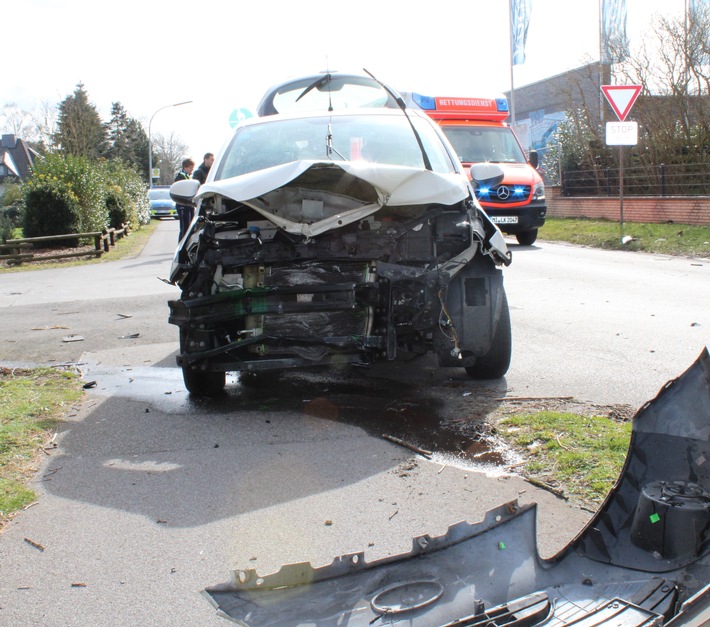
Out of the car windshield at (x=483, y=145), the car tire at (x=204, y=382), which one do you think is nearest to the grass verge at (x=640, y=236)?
the car windshield at (x=483, y=145)

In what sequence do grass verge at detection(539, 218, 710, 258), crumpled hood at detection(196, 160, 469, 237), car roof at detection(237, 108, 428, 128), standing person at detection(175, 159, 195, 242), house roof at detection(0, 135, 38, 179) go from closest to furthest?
crumpled hood at detection(196, 160, 469, 237), car roof at detection(237, 108, 428, 128), standing person at detection(175, 159, 195, 242), grass verge at detection(539, 218, 710, 258), house roof at detection(0, 135, 38, 179)

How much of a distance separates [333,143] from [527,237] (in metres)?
12.0

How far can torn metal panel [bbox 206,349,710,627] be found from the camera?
7.82 ft

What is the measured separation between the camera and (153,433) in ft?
16.5

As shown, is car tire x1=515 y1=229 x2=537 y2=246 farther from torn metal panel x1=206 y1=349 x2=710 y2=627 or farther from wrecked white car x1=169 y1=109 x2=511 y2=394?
torn metal panel x1=206 y1=349 x2=710 y2=627

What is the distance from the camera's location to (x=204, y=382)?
5746mm

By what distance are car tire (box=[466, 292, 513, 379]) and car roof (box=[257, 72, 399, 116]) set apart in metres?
3.60

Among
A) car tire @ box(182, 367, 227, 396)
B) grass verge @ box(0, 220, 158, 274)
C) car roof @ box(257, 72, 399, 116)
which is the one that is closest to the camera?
car tire @ box(182, 367, 227, 396)

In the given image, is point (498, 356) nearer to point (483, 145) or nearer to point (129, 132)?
point (483, 145)

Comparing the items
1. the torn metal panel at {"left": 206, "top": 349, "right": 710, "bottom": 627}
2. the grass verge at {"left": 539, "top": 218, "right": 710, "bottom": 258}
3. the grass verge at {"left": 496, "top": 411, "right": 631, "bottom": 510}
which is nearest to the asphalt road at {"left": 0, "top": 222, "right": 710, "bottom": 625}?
the grass verge at {"left": 496, "top": 411, "right": 631, "bottom": 510}

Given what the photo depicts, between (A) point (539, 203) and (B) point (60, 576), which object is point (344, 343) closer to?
(B) point (60, 576)

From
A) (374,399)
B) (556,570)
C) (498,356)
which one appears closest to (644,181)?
(498,356)

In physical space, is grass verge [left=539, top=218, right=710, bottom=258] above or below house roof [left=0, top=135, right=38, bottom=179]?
below

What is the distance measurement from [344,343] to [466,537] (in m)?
2.43
